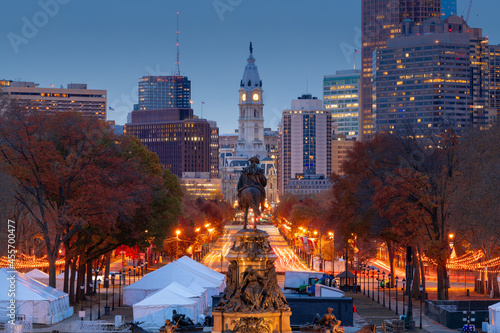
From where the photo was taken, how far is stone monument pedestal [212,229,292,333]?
32.6m

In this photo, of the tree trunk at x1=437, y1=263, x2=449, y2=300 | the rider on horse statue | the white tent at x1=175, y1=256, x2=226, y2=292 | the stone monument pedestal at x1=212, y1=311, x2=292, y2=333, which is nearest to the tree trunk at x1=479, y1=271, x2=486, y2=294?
the tree trunk at x1=437, y1=263, x2=449, y2=300

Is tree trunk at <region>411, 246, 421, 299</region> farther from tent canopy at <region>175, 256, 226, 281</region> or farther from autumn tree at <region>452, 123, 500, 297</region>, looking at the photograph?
tent canopy at <region>175, 256, 226, 281</region>

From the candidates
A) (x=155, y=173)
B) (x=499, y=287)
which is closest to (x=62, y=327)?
(x=155, y=173)

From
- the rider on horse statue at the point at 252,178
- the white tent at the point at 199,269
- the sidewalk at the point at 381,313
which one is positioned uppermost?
the rider on horse statue at the point at 252,178

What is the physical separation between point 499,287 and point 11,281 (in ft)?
142

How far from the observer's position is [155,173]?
79.8 metres

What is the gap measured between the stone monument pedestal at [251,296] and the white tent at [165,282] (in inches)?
1125

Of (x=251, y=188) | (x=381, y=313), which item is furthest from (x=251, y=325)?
(x=381, y=313)

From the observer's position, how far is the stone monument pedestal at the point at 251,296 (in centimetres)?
3262

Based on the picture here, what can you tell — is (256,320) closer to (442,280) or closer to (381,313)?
(381,313)

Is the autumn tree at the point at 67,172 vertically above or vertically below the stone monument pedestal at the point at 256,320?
above

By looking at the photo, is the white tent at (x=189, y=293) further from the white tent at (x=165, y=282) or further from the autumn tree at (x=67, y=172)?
the autumn tree at (x=67, y=172)

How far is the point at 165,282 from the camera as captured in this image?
204 ft

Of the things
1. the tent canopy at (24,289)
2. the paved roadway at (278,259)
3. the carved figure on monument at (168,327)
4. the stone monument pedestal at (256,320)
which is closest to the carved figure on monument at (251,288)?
the stone monument pedestal at (256,320)
